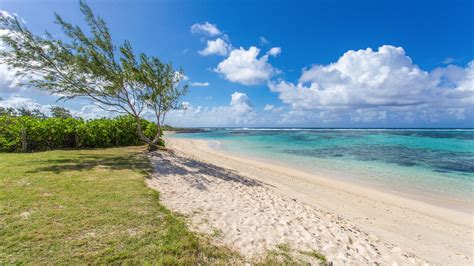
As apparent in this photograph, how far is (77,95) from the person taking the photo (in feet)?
39.4

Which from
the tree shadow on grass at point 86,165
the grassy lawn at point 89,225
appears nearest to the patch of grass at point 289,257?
the grassy lawn at point 89,225

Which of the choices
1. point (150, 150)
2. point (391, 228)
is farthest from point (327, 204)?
point (150, 150)

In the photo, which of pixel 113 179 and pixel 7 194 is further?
pixel 113 179

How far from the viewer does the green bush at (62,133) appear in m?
12.1

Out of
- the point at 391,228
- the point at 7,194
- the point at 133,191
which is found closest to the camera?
the point at 7,194

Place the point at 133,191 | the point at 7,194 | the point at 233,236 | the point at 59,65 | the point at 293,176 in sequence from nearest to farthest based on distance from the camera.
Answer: the point at 233,236, the point at 7,194, the point at 133,191, the point at 59,65, the point at 293,176

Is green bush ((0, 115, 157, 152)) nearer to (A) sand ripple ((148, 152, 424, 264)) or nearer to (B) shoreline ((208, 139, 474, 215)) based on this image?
(A) sand ripple ((148, 152, 424, 264))

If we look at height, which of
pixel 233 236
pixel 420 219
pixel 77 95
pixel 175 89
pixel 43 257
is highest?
pixel 175 89

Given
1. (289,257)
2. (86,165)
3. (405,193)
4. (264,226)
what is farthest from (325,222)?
(86,165)

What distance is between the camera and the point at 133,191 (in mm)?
6496

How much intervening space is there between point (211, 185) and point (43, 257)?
5.59m

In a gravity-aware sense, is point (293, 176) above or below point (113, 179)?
below

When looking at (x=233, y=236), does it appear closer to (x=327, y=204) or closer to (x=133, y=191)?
(x=133, y=191)

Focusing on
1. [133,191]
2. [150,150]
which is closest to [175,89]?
[150,150]
